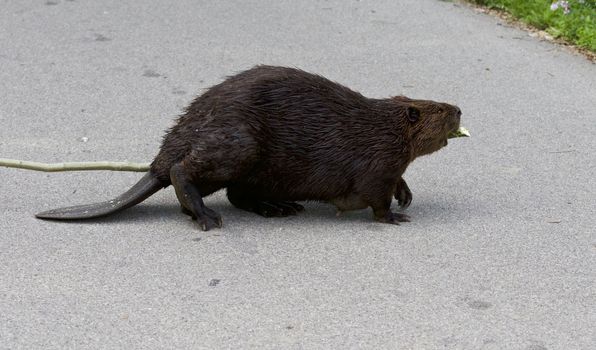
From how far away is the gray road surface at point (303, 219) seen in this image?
4129mm

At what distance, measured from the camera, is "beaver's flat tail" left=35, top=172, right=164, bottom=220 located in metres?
4.96

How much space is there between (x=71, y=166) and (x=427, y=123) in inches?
72.6

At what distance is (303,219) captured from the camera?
522 cm

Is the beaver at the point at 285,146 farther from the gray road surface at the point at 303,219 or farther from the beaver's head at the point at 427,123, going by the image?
the gray road surface at the point at 303,219

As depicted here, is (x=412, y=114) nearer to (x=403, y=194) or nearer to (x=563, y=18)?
(x=403, y=194)

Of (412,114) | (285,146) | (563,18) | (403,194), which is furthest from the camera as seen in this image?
(563,18)

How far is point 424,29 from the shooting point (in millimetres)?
8594

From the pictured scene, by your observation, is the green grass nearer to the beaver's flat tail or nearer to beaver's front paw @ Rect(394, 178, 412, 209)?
beaver's front paw @ Rect(394, 178, 412, 209)

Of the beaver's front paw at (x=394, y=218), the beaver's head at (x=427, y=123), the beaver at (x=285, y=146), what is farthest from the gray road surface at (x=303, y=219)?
the beaver's head at (x=427, y=123)

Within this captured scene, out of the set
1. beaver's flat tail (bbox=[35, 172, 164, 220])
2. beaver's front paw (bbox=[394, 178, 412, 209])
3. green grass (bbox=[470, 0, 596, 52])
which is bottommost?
beaver's flat tail (bbox=[35, 172, 164, 220])

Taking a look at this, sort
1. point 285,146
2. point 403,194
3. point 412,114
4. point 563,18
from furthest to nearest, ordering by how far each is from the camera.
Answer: point 563,18 < point 403,194 < point 412,114 < point 285,146

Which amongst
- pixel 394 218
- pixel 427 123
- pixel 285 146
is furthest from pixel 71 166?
pixel 427 123

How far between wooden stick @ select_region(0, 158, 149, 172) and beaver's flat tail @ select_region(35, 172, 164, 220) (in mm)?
236

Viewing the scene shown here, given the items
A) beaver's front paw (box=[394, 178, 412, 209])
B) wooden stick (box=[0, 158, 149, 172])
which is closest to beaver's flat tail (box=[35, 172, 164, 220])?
wooden stick (box=[0, 158, 149, 172])
